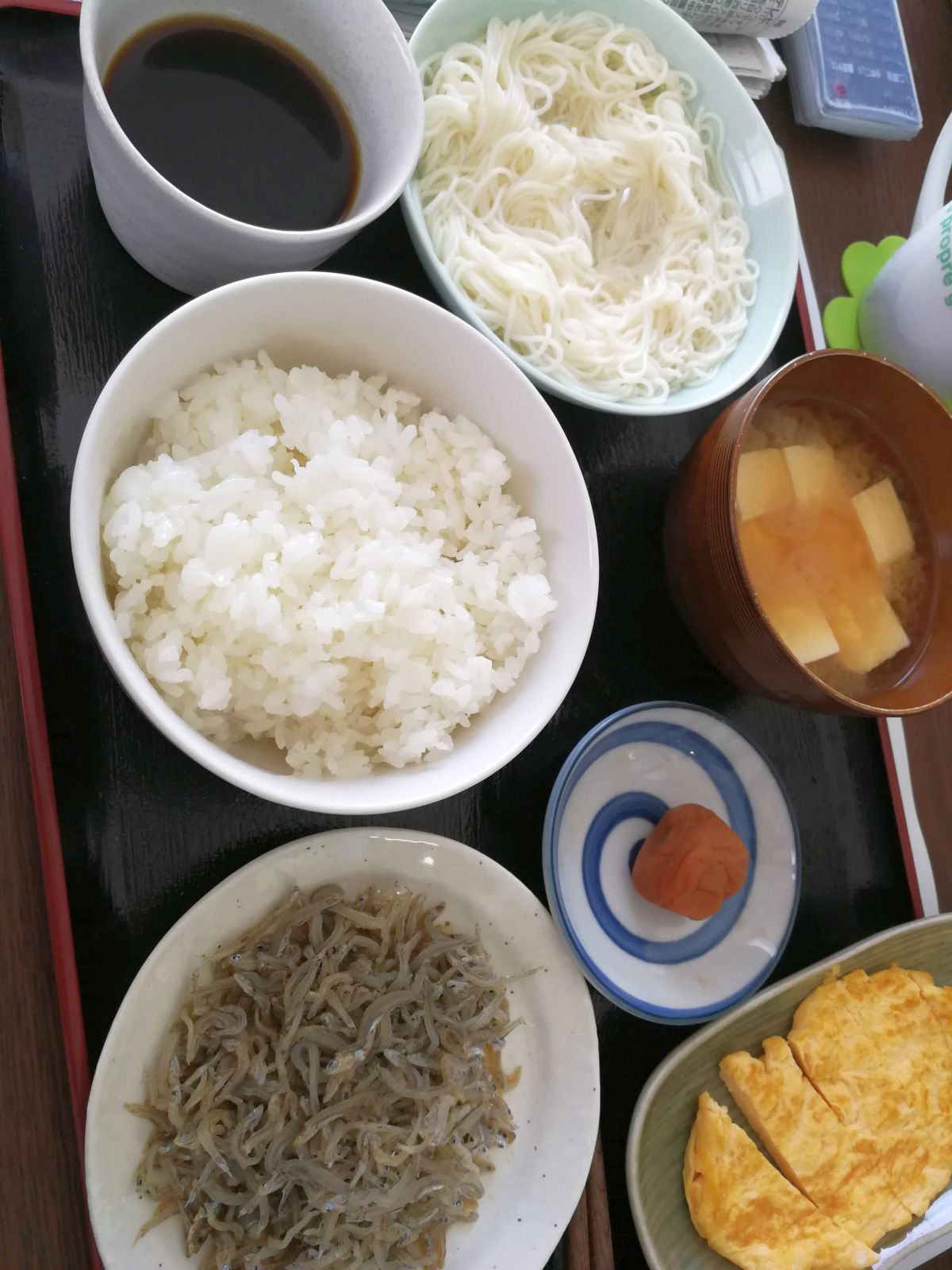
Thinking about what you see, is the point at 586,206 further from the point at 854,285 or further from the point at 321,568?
the point at 321,568

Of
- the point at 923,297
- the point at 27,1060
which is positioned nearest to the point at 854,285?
Result: the point at 923,297

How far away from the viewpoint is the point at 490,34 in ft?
4.50

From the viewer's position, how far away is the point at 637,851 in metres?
1.45

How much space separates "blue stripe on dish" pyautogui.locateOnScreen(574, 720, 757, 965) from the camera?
1.39 m

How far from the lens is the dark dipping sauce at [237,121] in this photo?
3.70ft

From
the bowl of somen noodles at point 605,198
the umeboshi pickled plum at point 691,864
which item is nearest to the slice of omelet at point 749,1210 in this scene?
the umeboshi pickled plum at point 691,864

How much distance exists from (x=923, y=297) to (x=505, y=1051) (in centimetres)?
134

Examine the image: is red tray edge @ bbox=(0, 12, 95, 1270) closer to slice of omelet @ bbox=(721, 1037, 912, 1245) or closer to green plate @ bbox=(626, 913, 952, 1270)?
green plate @ bbox=(626, 913, 952, 1270)

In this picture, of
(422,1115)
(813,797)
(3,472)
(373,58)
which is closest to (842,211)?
(373,58)

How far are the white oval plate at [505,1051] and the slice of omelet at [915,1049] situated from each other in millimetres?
531

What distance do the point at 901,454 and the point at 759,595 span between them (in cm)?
38

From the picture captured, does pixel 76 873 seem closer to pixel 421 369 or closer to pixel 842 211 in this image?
pixel 421 369

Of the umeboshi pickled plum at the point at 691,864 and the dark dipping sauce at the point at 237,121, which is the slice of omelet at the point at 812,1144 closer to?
the umeboshi pickled plum at the point at 691,864

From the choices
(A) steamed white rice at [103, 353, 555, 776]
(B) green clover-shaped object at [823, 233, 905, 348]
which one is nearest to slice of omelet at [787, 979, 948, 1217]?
(A) steamed white rice at [103, 353, 555, 776]
